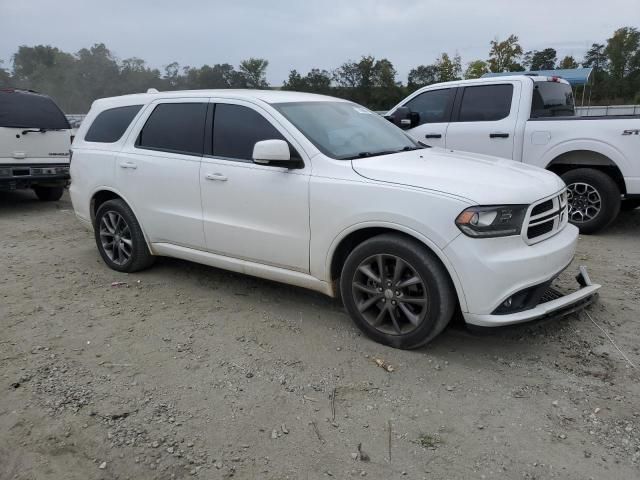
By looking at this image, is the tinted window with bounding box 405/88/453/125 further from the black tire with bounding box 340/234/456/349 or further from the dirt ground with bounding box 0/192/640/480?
the black tire with bounding box 340/234/456/349

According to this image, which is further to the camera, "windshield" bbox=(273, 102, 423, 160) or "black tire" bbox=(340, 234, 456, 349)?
"windshield" bbox=(273, 102, 423, 160)

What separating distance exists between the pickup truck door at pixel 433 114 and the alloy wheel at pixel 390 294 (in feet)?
13.4

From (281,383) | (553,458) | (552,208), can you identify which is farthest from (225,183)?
(553,458)

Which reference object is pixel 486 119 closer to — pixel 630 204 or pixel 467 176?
pixel 630 204

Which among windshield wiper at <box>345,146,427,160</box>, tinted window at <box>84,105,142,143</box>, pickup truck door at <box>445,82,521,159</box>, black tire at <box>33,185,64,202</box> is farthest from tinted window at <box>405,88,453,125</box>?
black tire at <box>33,185,64,202</box>

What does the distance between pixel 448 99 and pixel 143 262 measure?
185 inches

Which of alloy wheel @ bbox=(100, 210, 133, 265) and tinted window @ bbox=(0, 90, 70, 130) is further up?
tinted window @ bbox=(0, 90, 70, 130)

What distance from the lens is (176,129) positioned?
4707 millimetres

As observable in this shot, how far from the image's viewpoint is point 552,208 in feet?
11.9

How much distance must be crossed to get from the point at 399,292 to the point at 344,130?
1488 mm

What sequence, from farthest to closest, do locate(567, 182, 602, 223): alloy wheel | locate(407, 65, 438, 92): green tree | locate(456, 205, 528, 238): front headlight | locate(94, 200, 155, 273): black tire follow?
locate(407, 65, 438, 92): green tree
locate(567, 182, 602, 223): alloy wheel
locate(94, 200, 155, 273): black tire
locate(456, 205, 528, 238): front headlight

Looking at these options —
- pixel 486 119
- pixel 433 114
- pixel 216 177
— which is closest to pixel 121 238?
pixel 216 177

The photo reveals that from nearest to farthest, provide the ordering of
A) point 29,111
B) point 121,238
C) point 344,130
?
point 344,130 < point 121,238 < point 29,111

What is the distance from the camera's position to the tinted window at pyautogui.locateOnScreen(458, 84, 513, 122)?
6883mm
